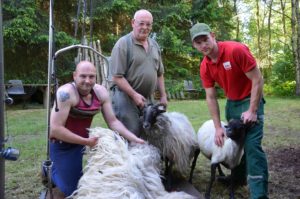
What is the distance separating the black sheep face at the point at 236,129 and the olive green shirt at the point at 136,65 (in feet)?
3.62

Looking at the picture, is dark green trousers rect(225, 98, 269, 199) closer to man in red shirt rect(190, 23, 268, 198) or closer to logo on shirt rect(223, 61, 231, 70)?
man in red shirt rect(190, 23, 268, 198)

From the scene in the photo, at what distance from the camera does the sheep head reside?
12.8 ft

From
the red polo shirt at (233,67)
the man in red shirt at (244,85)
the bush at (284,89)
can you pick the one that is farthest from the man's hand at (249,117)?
the bush at (284,89)

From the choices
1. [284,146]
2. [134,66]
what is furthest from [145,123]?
[284,146]

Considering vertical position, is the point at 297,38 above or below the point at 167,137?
above

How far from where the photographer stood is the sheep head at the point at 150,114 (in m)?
3.90

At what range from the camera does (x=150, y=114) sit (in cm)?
391

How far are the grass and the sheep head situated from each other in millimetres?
999

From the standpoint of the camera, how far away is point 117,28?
50.2ft

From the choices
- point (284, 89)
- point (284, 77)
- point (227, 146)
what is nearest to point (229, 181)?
point (227, 146)

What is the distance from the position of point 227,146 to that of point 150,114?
852 mm

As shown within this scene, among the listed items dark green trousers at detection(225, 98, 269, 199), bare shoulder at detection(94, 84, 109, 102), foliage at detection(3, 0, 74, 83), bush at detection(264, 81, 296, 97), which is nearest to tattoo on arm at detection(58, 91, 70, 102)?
bare shoulder at detection(94, 84, 109, 102)

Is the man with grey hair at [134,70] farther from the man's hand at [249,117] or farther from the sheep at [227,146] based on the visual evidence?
the man's hand at [249,117]

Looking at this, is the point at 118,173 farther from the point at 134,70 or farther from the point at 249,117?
the point at 134,70
